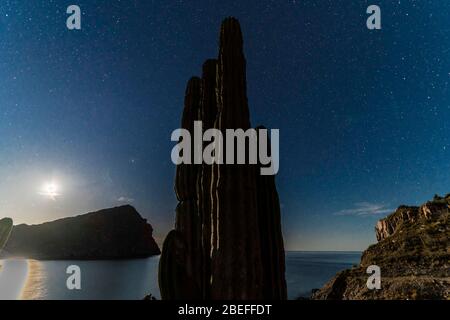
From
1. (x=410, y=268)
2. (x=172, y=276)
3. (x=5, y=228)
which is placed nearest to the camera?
(x=172, y=276)

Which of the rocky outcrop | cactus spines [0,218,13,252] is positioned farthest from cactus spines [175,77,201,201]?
the rocky outcrop

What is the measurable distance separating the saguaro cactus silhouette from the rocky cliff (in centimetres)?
2449

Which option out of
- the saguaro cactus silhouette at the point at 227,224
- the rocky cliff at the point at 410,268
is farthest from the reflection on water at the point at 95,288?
the saguaro cactus silhouette at the point at 227,224

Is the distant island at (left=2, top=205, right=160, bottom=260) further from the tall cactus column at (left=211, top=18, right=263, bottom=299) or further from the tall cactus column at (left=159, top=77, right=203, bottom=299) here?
the tall cactus column at (left=211, top=18, right=263, bottom=299)

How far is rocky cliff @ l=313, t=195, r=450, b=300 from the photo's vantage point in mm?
26797

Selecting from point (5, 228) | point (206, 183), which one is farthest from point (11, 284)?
point (206, 183)

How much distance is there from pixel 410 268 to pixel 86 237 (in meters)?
178

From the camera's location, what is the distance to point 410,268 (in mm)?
35469

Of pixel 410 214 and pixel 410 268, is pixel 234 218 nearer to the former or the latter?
pixel 410 268

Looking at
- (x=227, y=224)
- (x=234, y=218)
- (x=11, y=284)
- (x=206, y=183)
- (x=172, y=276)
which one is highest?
(x=206, y=183)

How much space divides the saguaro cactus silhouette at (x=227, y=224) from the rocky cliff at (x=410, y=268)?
2449 cm

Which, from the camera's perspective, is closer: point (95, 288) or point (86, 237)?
point (95, 288)
